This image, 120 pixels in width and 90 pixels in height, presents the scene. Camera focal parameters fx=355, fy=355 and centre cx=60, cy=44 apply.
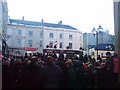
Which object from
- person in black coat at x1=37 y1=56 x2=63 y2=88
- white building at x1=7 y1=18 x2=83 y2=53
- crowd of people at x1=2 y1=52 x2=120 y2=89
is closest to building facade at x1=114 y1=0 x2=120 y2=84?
crowd of people at x1=2 y1=52 x2=120 y2=89

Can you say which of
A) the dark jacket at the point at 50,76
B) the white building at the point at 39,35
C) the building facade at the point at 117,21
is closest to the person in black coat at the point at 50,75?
the dark jacket at the point at 50,76

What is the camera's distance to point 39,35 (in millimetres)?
94500

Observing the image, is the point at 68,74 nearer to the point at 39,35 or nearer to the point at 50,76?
the point at 50,76

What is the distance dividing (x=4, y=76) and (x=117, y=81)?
14.5ft

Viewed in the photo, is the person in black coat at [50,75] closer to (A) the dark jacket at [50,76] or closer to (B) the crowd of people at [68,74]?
(A) the dark jacket at [50,76]

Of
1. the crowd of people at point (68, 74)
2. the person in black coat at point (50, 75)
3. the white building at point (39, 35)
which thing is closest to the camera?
the person in black coat at point (50, 75)

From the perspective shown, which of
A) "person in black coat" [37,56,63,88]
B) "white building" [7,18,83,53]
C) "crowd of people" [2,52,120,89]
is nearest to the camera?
"person in black coat" [37,56,63,88]

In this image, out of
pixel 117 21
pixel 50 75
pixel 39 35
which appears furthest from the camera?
pixel 39 35

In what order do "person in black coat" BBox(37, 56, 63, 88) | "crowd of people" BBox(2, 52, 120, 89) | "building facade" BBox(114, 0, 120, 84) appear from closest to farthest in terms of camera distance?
"person in black coat" BBox(37, 56, 63, 88), "crowd of people" BBox(2, 52, 120, 89), "building facade" BBox(114, 0, 120, 84)

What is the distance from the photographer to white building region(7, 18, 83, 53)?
91625 millimetres

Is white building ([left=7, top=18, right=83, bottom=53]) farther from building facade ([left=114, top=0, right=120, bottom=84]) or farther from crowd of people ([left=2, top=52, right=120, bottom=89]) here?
crowd of people ([left=2, top=52, right=120, bottom=89])

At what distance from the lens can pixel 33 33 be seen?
95125mm

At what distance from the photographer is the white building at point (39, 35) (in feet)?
301

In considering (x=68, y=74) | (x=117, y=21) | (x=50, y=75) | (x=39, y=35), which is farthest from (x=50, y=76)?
(x=39, y=35)
